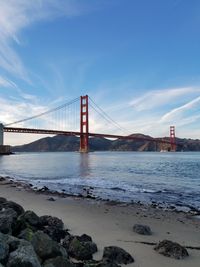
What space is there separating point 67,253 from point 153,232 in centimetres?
196

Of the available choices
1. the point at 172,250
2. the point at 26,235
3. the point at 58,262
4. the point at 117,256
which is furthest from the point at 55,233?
the point at 172,250

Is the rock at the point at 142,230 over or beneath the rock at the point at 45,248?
beneath

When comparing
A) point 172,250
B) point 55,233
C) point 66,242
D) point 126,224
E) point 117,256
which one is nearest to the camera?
point 117,256

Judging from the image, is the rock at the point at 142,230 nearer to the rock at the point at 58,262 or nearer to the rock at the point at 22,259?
the rock at the point at 58,262

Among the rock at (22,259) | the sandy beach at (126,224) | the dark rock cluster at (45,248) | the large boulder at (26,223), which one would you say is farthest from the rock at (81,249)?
the rock at (22,259)

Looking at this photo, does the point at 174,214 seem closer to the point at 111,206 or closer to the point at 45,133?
the point at 111,206

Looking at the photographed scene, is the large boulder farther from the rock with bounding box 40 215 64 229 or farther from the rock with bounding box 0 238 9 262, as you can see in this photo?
the rock with bounding box 0 238 9 262

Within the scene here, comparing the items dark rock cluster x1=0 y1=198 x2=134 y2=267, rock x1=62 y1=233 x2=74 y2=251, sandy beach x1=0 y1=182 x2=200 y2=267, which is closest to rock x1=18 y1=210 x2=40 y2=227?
dark rock cluster x1=0 y1=198 x2=134 y2=267

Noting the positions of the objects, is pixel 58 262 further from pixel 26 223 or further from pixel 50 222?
pixel 50 222

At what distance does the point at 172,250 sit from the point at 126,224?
196 centimetres

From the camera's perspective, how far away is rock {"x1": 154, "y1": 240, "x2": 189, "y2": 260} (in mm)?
3787

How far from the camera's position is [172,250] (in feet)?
12.6

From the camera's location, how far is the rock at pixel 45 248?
3244mm

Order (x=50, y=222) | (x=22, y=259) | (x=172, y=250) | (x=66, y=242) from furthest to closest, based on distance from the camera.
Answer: (x=50, y=222)
(x=66, y=242)
(x=172, y=250)
(x=22, y=259)
